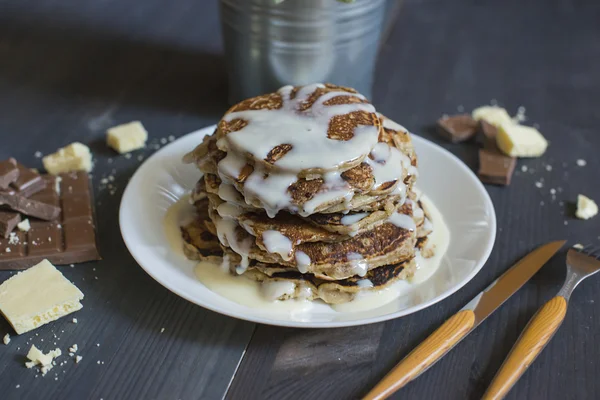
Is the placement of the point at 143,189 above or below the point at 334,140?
below

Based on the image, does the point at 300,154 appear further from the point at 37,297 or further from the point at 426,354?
the point at 37,297

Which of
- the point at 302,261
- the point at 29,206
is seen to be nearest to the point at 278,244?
the point at 302,261

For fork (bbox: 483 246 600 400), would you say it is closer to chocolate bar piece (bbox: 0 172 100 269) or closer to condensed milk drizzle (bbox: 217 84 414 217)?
condensed milk drizzle (bbox: 217 84 414 217)

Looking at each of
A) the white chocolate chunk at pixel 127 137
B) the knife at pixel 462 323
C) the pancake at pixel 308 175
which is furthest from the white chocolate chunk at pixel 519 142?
the white chocolate chunk at pixel 127 137

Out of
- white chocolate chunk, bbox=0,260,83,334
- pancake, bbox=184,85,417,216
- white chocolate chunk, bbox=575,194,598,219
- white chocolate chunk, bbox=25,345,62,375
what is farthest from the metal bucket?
white chocolate chunk, bbox=25,345,62,375

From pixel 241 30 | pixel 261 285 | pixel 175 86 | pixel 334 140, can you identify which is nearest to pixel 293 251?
pixel 261 285

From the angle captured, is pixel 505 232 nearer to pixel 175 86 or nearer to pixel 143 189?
pixel 143 189

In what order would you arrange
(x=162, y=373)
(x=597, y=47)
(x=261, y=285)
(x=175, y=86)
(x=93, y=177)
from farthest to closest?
(x=597, y=47) → (x=175, y=86) → (x=93, y=177) → (x=261, y=285) → (x=162, y=373)
